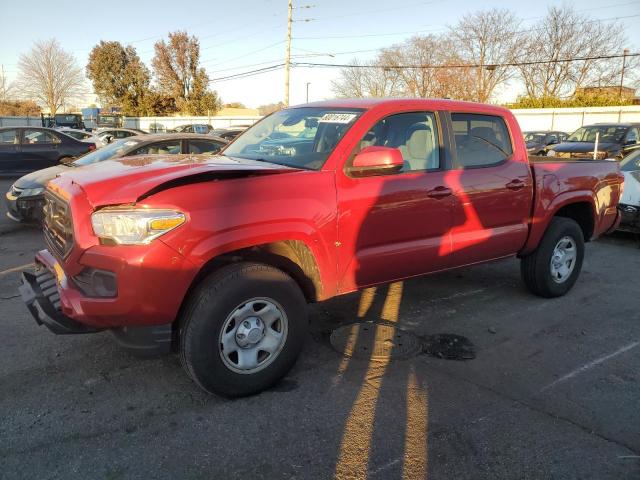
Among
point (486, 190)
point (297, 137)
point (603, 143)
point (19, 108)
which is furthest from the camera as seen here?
point (19, 108)

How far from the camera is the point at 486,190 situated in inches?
173

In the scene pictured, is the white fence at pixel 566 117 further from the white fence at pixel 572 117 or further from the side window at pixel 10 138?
the side window at pixel 10 138

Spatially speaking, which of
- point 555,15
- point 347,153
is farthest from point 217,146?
point 555,15

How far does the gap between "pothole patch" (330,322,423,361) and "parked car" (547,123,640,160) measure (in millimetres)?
12047

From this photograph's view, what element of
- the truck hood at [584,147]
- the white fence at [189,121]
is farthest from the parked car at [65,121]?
the truck hood at [584,147]

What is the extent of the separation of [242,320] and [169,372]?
87 cm

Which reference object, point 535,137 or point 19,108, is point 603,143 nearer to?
point 535,137

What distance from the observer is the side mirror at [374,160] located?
3.48 meters

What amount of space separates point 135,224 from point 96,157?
233 inches

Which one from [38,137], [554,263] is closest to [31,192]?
[38,137]

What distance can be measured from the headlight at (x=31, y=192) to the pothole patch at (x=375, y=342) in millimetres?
5788

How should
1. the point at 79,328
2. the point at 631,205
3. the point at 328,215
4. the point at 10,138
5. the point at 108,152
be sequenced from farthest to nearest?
the point at 10,138 < the point at 108,152 < the point at 631,205 < the point at 328,215 < the point at 79,328

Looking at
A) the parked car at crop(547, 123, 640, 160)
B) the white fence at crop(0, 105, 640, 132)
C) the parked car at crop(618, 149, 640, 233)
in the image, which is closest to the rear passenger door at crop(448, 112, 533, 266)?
the parked car at crop(618, 149, 640, 233)

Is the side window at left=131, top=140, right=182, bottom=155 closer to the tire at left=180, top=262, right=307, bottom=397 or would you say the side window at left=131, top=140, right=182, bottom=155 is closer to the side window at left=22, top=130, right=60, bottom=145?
the tire at left=180, top=262, right=307, bottom=397
